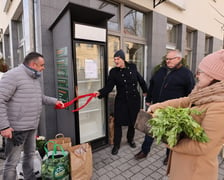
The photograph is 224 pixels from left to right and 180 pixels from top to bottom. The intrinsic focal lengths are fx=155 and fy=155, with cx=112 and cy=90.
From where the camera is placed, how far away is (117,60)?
2.66 meters

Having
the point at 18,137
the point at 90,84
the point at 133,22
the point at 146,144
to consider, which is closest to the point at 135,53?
the point at 133,22

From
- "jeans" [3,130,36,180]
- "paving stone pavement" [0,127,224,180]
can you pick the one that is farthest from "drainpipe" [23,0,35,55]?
"paving stone pavement" [0,127,224,180]

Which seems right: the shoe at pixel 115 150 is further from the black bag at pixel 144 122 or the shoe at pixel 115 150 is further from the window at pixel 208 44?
the window at pixel 208 44

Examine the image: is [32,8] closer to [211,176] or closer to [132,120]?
[132,120]

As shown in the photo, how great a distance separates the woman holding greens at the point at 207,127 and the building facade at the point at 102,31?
5.51 feet

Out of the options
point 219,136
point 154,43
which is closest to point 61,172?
point 219,136

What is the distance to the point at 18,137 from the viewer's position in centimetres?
172

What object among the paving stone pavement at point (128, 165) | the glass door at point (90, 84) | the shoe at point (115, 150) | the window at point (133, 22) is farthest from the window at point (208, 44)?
the shoe at point (115, 150)

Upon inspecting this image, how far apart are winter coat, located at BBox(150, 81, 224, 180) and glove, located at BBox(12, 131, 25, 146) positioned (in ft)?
5.25

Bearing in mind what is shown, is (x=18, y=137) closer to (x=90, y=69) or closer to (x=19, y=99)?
(x=19, y=99)

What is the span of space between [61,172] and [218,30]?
9.64m

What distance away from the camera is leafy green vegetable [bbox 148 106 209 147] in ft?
3.02

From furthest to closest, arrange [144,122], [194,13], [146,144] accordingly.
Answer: [194,13] < [146,144] < [144,122]

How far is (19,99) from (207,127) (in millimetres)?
1737
